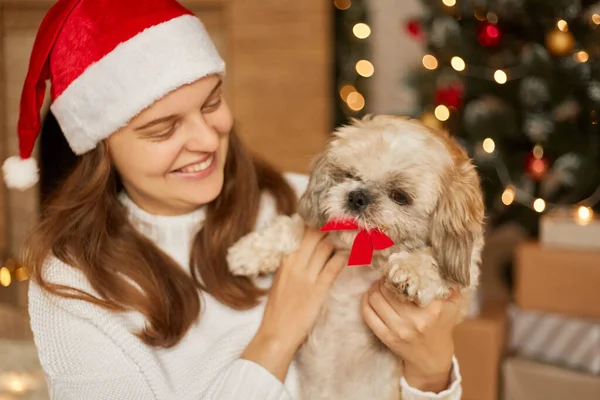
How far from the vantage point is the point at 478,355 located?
291 centimetres

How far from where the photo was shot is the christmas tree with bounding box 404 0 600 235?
2.99 m

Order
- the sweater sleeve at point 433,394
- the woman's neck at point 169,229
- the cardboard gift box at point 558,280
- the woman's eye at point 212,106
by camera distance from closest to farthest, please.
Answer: the sweater sleeve at point 433,394 < the woman's eye at point 212,106 < the woman's neck at point 169,229 < the cardboard gift box at point 558,280

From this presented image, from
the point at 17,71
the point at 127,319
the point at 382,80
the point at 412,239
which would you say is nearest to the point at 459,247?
the point at 412,239

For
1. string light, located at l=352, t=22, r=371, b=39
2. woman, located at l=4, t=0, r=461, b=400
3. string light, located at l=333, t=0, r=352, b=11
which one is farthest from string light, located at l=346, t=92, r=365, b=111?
woman, located at l=4, t=0, r=461, b=400

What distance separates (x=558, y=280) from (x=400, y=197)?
6.15 feet

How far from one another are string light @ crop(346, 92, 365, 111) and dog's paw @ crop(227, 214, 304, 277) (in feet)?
7.82

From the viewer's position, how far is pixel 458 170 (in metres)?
1.48

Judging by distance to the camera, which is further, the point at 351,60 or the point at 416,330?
the point at 351,60

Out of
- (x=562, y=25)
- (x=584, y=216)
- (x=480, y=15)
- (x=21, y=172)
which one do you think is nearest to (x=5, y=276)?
(x=21, y=172)

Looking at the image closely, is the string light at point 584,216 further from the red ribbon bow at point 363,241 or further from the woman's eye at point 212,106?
the woman's eye at point 212,106

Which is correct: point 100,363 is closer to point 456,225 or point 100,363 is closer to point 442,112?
point 456,225

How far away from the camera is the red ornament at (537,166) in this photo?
3.18m

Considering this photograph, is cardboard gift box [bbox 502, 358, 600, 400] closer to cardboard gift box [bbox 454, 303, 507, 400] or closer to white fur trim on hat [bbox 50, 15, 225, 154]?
cardboard gift box [bbox 454, 303, 507, 400]

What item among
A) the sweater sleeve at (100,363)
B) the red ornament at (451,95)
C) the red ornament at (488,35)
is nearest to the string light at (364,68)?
the red ornament at (451,95)
